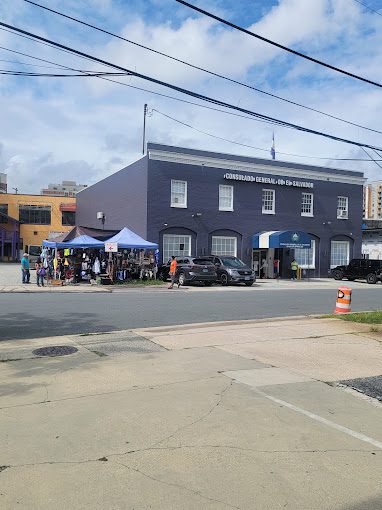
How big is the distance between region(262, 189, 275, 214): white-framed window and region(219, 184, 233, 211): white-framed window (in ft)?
9.32

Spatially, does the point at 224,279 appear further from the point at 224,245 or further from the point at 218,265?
the point at 224,245

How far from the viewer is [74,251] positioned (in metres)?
29.0

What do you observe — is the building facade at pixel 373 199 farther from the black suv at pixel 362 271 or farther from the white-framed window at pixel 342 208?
the black suv at pixel 362 271

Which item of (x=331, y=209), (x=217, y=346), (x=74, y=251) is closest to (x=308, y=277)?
(x=331, y=209)

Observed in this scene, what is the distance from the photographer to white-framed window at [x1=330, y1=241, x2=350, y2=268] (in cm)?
3825

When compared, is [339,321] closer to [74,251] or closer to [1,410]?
[1,410]

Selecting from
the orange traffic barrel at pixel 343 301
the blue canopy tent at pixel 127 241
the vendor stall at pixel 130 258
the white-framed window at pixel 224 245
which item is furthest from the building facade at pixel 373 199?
the orange traffic barrel at pixel 343 301

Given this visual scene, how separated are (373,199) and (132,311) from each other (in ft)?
156

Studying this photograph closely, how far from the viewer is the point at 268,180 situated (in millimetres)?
34875

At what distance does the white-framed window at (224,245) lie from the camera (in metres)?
33.6

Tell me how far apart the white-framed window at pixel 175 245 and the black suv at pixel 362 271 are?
1167 centimetres

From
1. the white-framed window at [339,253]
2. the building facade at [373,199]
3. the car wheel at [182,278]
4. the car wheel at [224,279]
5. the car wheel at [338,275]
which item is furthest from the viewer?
the building facade at [373,199]

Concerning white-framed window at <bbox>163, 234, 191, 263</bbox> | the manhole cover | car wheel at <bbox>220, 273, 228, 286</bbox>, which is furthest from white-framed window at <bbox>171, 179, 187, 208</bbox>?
the manhole cover

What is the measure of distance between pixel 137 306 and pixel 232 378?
892 cm
